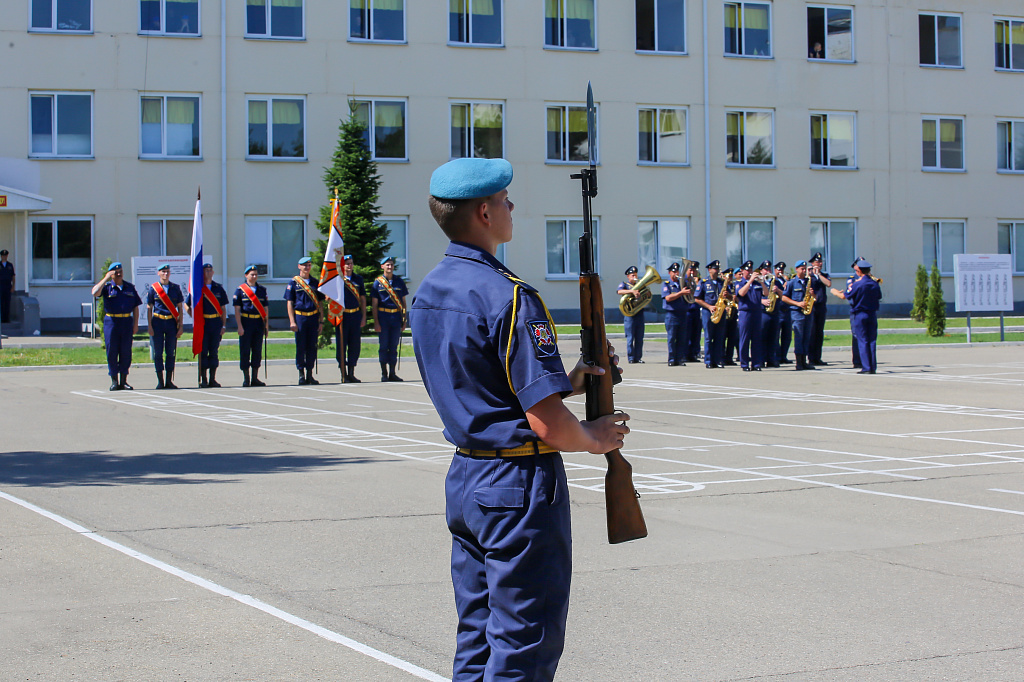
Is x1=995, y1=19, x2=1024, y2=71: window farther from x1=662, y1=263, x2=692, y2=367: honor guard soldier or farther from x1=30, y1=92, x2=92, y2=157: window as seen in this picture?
x1=30, y1=92, x2=92, y2=157: window

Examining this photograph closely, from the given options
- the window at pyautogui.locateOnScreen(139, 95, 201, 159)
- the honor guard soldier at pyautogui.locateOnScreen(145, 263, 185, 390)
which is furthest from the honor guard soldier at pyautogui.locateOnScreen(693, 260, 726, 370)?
the window at pyautogui.locateOnScreen(139, 95, 201, 159)

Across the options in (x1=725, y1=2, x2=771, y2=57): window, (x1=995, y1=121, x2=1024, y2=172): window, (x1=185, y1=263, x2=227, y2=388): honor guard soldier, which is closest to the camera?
(x1=185, y1=263, x2=227, y2=388): honor guard soldier

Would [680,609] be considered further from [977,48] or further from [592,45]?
[977,48]

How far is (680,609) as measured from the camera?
5887 millimetres

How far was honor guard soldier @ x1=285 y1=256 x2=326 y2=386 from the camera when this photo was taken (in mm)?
20859

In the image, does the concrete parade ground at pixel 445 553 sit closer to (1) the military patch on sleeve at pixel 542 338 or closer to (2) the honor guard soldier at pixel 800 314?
(1) the military patch on sleeve at pixel 542 338

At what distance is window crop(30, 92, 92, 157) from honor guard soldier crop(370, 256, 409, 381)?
17.4 m

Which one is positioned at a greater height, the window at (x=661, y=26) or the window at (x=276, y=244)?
the window at (x=661, y=26)

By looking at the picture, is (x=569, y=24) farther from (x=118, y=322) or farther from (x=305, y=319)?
(x=118, y=322)

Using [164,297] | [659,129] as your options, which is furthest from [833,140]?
[164,297]

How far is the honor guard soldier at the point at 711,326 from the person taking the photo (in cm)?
2419

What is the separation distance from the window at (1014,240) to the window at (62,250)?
3187 centimetres

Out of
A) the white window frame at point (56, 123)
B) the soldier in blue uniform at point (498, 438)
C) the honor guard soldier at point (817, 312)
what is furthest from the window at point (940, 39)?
the soldier in blue uniform at point (498, 438)

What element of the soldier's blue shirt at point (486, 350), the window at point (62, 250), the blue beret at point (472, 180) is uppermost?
the window at point (62, 250)
